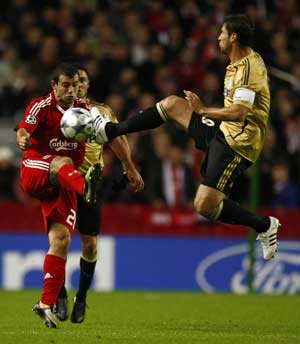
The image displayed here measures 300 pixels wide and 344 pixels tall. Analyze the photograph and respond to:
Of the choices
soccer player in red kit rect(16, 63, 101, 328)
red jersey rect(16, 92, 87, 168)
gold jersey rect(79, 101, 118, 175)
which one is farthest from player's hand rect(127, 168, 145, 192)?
red jersey rect(16, 92, 87, 168)

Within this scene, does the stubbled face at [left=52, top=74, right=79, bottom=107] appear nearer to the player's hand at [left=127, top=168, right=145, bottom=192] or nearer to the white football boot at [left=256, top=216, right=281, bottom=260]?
the player's hand at [left=127, top=168, right=145, bottom=192]

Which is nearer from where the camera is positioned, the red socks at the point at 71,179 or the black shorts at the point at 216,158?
the red socks at the point at 71,179

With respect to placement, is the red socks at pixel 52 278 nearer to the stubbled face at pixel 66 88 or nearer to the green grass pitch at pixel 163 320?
the green grass pitch at pixel 163 320

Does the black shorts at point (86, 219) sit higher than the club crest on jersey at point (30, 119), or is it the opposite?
→ the club crest on jersey at point (30, 119)

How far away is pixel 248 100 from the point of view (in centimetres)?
938

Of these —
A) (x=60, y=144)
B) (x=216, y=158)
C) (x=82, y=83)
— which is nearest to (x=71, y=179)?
(x=60, y=144)

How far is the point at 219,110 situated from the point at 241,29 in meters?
0.93

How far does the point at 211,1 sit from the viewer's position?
61.8 ft

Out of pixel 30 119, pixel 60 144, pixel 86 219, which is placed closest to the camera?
pixel 30 119

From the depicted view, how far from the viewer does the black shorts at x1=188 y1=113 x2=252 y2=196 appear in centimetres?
977

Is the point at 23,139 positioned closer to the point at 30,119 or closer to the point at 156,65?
the point at 30,119

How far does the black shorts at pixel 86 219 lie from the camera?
991 cm

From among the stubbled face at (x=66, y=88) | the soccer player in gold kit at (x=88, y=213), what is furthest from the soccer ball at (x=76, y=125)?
the soccer player in gold kit at (x=88, y=213)

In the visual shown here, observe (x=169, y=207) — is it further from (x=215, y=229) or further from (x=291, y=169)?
(x=291, y=169)
